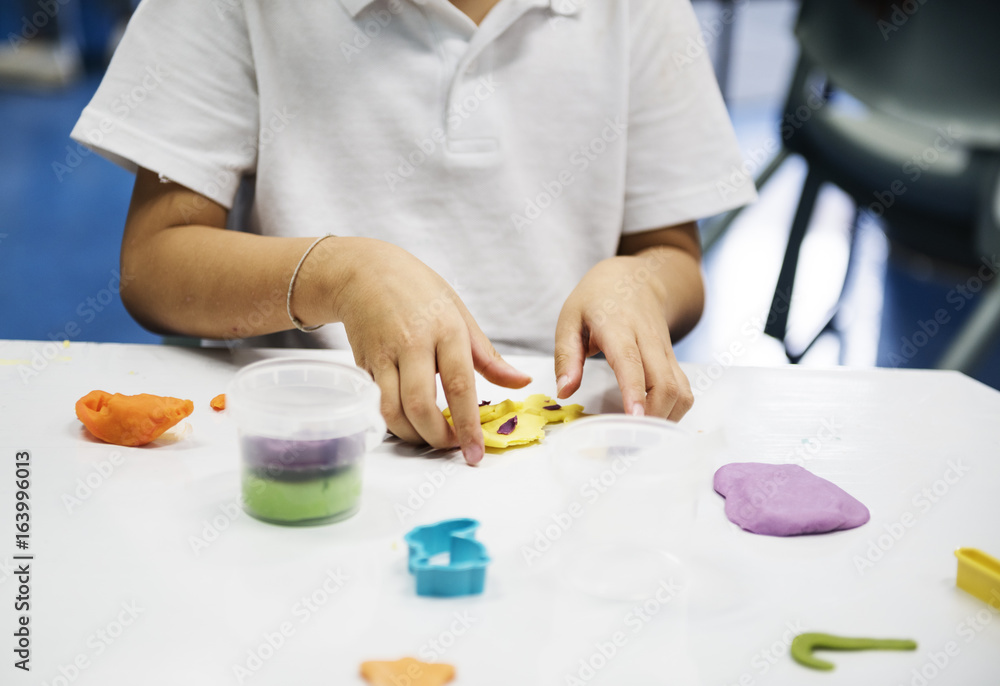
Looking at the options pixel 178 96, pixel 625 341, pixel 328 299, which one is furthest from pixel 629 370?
pixel 178 96

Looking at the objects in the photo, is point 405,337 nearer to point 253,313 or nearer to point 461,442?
point 461,442

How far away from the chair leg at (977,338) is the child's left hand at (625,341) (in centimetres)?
75

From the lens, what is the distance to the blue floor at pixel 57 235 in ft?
7.32

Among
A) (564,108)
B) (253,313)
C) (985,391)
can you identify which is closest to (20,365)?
(253,313)

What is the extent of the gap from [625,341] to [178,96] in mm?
487

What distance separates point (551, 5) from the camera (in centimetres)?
89

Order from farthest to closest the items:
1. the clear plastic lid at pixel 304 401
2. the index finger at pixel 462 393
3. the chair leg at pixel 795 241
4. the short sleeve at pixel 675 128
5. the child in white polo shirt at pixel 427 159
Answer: the chair leg at pixel 795 241 → the short sleeve at pixel 675 128 → the child in white polo shirt at pixel 427 159 → the index finger at pixel 462 393 → the clear plastic lid at pixel 304 401

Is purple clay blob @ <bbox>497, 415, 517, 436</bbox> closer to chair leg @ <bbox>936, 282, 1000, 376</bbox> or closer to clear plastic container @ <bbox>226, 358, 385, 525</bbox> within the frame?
clear plastic container @ <bbox>226, 358, 385, 525</bbox>

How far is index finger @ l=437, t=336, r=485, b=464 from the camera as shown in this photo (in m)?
0.61

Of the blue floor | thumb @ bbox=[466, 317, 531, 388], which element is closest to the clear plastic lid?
thumb @ bbox=[466, 317, 531, 388]

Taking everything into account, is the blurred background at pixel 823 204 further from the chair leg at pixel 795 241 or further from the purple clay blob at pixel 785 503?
the purple clay blob at pixel 785 503

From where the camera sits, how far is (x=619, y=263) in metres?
0.83

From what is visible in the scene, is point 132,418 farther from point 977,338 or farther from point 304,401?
point 977,338

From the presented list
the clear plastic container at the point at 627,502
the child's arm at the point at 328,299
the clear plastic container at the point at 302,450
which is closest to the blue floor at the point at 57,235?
the child's arm at the point at 328,299
